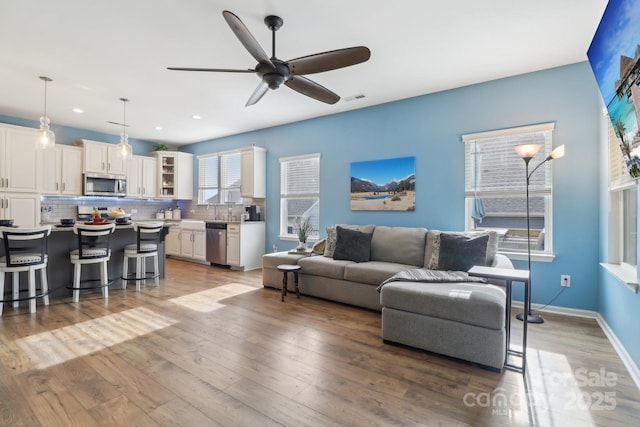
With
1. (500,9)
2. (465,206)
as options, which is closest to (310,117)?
(465,206)

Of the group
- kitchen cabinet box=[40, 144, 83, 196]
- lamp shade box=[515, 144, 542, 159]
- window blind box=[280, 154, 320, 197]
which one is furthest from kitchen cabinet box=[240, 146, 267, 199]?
lamp shade box=[515, 144, 542, 159]

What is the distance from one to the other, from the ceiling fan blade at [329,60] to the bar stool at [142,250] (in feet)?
10.7

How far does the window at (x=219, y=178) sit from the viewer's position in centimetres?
671

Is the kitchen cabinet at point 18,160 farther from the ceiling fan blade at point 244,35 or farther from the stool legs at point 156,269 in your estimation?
the ceiling fan blade at point 244,35

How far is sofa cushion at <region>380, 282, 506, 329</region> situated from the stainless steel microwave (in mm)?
6285

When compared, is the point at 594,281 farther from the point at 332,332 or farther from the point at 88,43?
the point at 88,43

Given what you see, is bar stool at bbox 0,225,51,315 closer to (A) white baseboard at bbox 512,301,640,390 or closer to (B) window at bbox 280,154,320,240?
(B) window at bbox 280,154,320,240

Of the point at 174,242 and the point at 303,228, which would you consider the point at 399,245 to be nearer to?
the point at 303,228

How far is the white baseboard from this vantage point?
216cm

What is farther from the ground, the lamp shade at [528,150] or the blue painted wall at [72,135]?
Answer: the blue painted wall at [72,135]

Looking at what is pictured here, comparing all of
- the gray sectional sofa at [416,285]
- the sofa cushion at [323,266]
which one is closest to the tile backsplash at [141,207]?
the sofa cushion at [323,266]

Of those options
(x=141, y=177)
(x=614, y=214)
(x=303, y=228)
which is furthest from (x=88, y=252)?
(x=614, y=214)

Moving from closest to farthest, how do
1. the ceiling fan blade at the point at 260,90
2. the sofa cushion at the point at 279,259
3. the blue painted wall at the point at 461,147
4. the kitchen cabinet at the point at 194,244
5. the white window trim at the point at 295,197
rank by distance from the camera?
the ceiling fan blade at the point at 260,90 < the blue painted wall at the point at 461,147 < the sofa cushion at the point at 279,259 < the white window trim at the point at 295,197 < the kitchen cabinet at the point at 194,244

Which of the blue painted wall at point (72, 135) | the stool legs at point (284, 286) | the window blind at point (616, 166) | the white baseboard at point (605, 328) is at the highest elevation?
the blue painted wall at point (72, 135)
